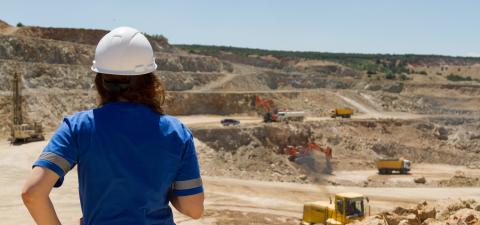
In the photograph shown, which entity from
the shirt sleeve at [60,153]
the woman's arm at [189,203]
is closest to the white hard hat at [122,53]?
the shirt sleeve at [60,153]

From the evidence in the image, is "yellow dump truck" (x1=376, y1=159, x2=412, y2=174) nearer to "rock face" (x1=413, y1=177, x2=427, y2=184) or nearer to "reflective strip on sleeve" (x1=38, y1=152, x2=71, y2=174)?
"rock face" (x1=413, y1=177, x2=427, y2=184)

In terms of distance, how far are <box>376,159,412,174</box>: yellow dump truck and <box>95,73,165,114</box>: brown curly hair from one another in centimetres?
3592

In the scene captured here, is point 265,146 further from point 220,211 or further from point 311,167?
point 220,211

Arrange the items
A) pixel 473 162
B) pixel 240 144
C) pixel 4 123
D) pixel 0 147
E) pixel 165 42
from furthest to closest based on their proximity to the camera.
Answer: pixel 165 42 → pixel 473 162 → pixel 240 144 → pixel 4 123 → pixel 0 147

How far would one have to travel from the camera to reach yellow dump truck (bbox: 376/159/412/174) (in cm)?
3678

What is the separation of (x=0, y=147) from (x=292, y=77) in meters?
43.2

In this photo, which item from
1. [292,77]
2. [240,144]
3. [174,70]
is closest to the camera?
[240,144]

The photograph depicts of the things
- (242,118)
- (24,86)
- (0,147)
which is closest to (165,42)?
(242,118)

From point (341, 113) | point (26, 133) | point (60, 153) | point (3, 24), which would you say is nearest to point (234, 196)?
point (26, 133)

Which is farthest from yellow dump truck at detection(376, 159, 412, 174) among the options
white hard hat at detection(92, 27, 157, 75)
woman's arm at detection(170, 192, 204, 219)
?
white hard hat at detection(92, 27, 157, 75)

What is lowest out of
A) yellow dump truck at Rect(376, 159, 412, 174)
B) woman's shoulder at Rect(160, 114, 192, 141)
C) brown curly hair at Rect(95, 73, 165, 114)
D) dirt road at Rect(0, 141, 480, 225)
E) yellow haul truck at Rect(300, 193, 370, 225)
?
yellow dump truck at Rect(376, 159, 412, 174)

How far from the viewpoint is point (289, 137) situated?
133 feet

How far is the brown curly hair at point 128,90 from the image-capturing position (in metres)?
2.65

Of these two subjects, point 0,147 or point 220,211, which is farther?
point 0,147
